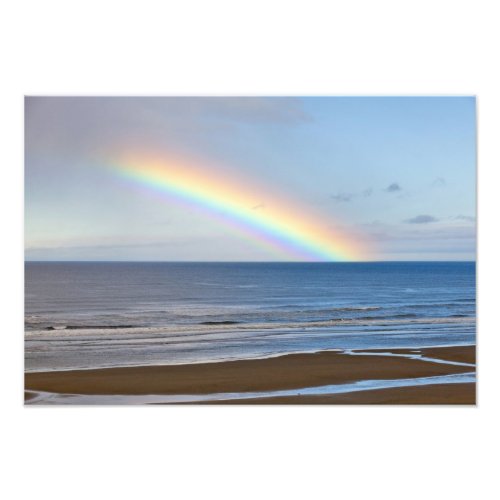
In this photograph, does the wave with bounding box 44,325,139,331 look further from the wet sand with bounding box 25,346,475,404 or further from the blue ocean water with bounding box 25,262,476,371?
the wet sand with bounding box 25,346,475,404

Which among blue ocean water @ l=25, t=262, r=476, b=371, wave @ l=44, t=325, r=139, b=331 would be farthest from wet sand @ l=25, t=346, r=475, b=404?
wave @ l=44, t=325, r=139, b=331

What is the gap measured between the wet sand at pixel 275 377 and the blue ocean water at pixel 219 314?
0.39 meters

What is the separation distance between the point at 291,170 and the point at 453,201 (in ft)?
9.22

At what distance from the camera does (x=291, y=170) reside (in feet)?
34.6

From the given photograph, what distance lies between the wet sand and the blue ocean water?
0.39 metres

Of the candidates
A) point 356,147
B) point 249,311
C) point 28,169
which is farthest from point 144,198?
point 249,311

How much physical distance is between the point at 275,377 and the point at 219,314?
670cm

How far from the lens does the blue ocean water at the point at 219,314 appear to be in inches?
360

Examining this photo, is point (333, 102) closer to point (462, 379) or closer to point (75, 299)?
point (462, 379)

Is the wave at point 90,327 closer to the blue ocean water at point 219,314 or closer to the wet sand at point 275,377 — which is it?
the blue ocean water at point 219,314

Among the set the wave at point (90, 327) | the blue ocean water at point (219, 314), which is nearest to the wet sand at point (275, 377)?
the blue ocean water at point (219, 314)

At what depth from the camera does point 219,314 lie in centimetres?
1443

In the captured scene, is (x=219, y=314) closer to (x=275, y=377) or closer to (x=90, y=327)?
(x=90, y=327)

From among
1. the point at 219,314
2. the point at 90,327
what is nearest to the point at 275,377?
the point at 90,327
